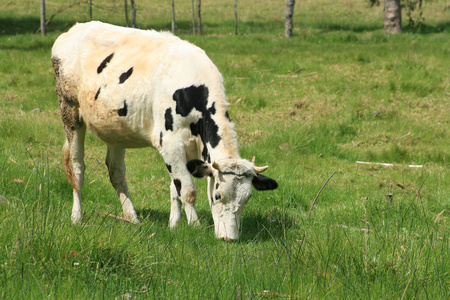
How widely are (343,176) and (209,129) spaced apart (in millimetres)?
3378

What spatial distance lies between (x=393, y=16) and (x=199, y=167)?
67.8ft

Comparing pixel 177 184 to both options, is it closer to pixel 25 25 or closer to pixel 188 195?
pixel 188 195

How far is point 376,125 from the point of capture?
10188 mm

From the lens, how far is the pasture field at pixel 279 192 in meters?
3.31

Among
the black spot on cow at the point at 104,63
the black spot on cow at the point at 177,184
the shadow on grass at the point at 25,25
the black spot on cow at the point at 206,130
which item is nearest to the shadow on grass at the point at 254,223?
the black spot on cow at the point at 177,184

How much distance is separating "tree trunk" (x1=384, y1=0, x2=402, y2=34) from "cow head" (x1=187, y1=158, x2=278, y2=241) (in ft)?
67.1

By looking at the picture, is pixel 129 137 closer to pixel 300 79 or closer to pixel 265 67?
pixel 300 79

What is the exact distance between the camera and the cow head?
16.6 ft

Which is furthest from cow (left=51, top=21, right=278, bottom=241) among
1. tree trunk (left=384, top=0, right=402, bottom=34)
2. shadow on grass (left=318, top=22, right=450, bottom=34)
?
shadow on grass (left=318, top=22, right=450, bottom=34)

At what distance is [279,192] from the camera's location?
704 cm

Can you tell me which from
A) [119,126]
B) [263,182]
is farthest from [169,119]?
[263,182]

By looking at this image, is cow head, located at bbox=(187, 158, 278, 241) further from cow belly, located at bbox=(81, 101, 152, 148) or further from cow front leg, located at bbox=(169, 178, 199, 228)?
cow belly, located at bbox=(81, 101, 152, 148)

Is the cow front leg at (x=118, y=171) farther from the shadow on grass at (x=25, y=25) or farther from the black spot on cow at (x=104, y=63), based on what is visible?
the shadow on grass at (x=25, y=25)

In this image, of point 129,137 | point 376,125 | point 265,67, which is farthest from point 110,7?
point 129,137
